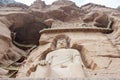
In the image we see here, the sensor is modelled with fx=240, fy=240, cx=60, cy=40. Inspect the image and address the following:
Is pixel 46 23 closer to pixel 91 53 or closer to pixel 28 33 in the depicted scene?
pixel 28 33

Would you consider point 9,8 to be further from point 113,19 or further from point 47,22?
point 113,19

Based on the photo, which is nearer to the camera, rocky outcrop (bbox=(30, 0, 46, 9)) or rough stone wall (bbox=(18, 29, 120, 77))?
rough stone wall (bbox=(18, 29, 120, 77))

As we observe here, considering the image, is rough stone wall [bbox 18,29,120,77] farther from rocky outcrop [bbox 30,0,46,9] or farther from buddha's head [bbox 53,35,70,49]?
rocky outcrop [bbox 30,0,46,9]

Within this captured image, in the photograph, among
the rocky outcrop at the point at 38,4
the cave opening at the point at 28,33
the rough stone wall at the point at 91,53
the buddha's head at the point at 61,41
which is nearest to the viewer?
the rough stone wall at the point at 91,53

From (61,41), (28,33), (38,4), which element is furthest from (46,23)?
(61,41)

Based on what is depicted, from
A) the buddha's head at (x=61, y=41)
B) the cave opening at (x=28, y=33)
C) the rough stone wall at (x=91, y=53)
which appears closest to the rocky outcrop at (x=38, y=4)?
the cave opening at (x=28, y=33)

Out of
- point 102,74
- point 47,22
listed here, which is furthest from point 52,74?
point 47,22

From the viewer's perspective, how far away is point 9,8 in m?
14.3

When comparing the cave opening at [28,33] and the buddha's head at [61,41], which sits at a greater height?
the buddha's head at [61,41]

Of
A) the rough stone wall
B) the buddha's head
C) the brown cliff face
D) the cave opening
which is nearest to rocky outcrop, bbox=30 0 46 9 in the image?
the brown cliff face

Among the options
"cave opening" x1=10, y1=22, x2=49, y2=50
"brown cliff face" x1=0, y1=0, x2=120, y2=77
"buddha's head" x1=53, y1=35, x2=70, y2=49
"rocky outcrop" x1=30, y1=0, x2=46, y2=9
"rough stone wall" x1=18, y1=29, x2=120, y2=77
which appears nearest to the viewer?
"rough stone wall" x1=18, y1=29, x2=120, y2=77

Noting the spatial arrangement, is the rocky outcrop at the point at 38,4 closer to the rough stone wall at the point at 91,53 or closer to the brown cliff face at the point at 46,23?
the brown cliff face at the point at 46,23

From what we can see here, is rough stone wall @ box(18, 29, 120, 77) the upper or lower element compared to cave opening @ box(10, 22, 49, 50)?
upper

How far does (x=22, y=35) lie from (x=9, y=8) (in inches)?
75.3
